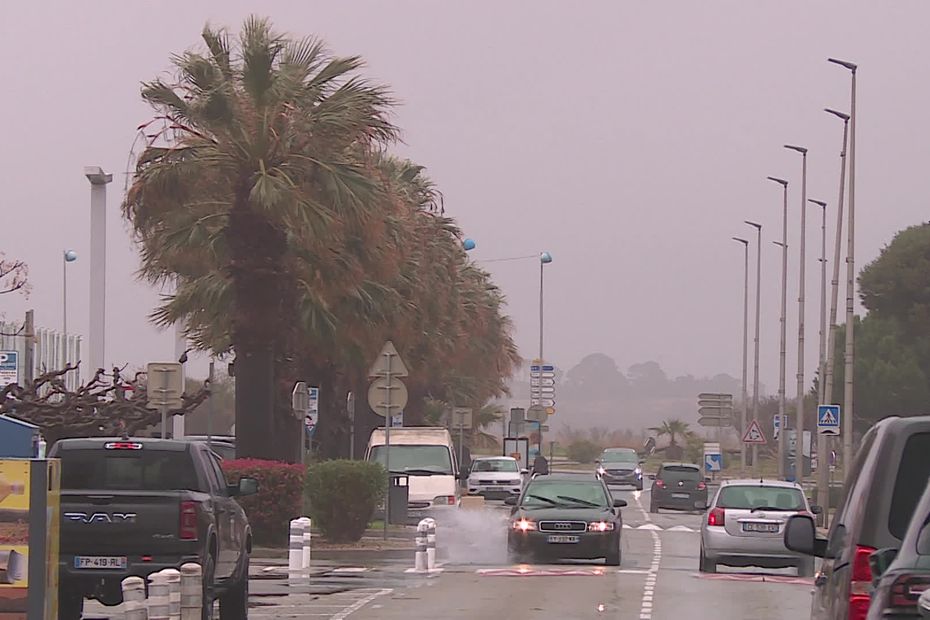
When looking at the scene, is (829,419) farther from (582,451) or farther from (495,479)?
(582,451)

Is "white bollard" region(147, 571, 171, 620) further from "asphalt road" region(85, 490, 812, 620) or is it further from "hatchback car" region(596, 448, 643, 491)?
"hatchback car" region(596, 448, 643, 491)

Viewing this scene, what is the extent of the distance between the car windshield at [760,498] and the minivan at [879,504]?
64.7ft

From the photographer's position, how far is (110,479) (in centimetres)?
1808

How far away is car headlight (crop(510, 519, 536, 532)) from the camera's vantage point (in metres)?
29.6

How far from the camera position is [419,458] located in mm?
43344

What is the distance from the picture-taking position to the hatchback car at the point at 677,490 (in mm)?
58469

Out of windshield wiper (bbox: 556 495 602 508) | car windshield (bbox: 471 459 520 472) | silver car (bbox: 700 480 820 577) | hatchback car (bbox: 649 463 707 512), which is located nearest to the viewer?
silver car (bbox: 700 480 820 577)

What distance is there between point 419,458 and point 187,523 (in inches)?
1037

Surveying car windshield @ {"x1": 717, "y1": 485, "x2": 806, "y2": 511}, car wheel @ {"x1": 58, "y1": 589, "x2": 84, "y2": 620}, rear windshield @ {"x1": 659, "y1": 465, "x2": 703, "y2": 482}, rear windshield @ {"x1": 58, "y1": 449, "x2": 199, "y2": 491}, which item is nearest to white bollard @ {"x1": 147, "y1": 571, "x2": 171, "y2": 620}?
car wheel @ {"x1": 58, "y1": 589, "x2": 84, "y2": 620}

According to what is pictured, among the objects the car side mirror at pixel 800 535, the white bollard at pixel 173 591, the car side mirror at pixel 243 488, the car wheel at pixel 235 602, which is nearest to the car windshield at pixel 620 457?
the car side mirror at pixel 243 488

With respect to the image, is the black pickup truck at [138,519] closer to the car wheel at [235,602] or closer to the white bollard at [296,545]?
the car wheel at [235,602]

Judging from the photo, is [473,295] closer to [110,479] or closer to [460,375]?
[460,375]

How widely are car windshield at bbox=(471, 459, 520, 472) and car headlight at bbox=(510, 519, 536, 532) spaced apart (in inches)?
1044

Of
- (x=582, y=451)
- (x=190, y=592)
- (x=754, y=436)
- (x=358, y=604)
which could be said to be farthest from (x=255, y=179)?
(x=582, y=451)
